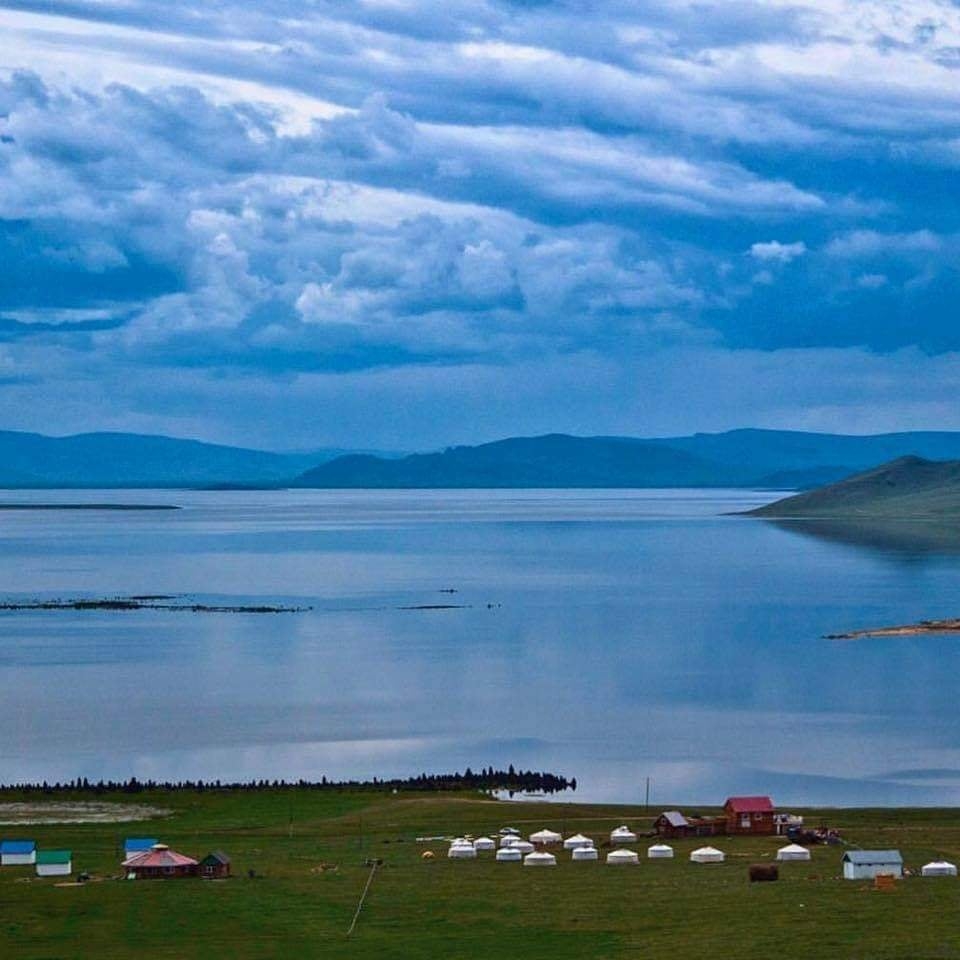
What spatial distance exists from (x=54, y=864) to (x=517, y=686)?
1650 inches

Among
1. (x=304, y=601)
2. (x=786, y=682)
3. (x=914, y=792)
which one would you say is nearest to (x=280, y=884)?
(x=914, y=792)

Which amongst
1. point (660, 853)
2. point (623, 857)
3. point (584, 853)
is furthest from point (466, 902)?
point (660, 853)

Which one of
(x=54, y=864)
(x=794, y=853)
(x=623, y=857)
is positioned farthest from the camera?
(x=623, y=857)

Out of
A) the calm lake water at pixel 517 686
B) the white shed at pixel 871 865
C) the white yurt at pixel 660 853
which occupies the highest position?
the white shed at pixel 871 865

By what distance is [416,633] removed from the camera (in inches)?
4304

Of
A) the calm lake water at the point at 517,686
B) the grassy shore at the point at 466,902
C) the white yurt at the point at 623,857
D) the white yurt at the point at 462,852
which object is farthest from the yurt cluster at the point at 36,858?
the calm lake water at the point at 517,686

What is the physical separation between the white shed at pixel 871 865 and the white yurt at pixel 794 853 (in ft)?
7.68

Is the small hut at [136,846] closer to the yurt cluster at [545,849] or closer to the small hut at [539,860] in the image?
the yurt cluster at [545,849]

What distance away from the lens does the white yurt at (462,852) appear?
47594 millimetres

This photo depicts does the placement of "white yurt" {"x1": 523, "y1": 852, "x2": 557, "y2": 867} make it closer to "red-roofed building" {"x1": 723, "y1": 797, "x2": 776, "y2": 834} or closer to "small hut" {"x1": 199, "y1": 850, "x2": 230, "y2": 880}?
"red-roofed building" {"x1": 723, "y1": 797, "x2": 776, "y2": 834}

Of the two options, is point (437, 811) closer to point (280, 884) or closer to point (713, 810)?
point (713, 810)

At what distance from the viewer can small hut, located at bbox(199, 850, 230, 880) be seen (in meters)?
44.8

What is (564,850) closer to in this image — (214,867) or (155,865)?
(214,867)

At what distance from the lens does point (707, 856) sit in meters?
46.3
